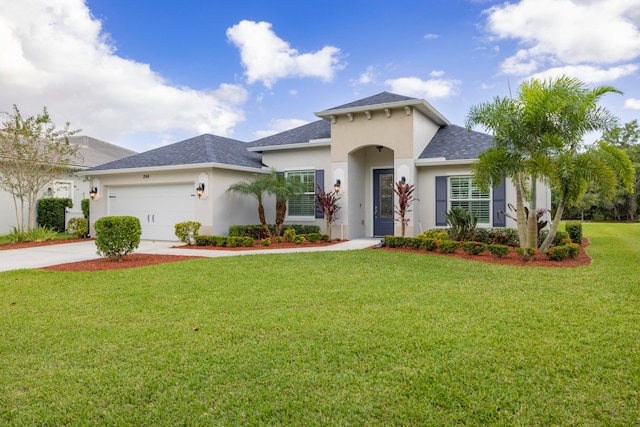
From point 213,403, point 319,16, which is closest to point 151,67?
point 319,16

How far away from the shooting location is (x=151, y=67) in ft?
56.1

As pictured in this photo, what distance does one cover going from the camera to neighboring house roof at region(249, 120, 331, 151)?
15.7m

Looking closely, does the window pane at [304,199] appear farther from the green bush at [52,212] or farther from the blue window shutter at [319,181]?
the green bush at [52,212]

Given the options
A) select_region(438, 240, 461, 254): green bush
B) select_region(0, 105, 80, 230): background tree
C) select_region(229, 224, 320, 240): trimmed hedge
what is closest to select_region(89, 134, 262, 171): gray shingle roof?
select_region(0, 105, 80, 230): background tree

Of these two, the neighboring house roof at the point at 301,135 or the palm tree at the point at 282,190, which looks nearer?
the palm tree at the point at 282,190

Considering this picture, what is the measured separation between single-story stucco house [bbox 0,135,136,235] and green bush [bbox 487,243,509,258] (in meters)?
16.2

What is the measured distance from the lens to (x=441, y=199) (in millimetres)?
13641

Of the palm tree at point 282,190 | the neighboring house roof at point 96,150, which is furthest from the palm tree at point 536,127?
the neighboring house roof at point 96,150

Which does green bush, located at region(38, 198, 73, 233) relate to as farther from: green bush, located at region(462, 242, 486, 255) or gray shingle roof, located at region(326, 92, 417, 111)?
green bush, located at region(462, 242, 486, 255)

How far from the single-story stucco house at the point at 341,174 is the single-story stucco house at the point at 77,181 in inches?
155

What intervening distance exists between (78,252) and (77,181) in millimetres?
12333

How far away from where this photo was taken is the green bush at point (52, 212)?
1955 cm

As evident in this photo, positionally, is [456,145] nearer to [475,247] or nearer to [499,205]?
[499,205]

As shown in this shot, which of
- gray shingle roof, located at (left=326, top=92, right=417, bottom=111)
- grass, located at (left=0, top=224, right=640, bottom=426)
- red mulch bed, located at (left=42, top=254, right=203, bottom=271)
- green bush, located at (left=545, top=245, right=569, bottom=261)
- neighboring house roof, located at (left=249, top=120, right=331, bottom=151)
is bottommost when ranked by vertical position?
grass, located at (left=0, top=224, right=640, bottom=426)
